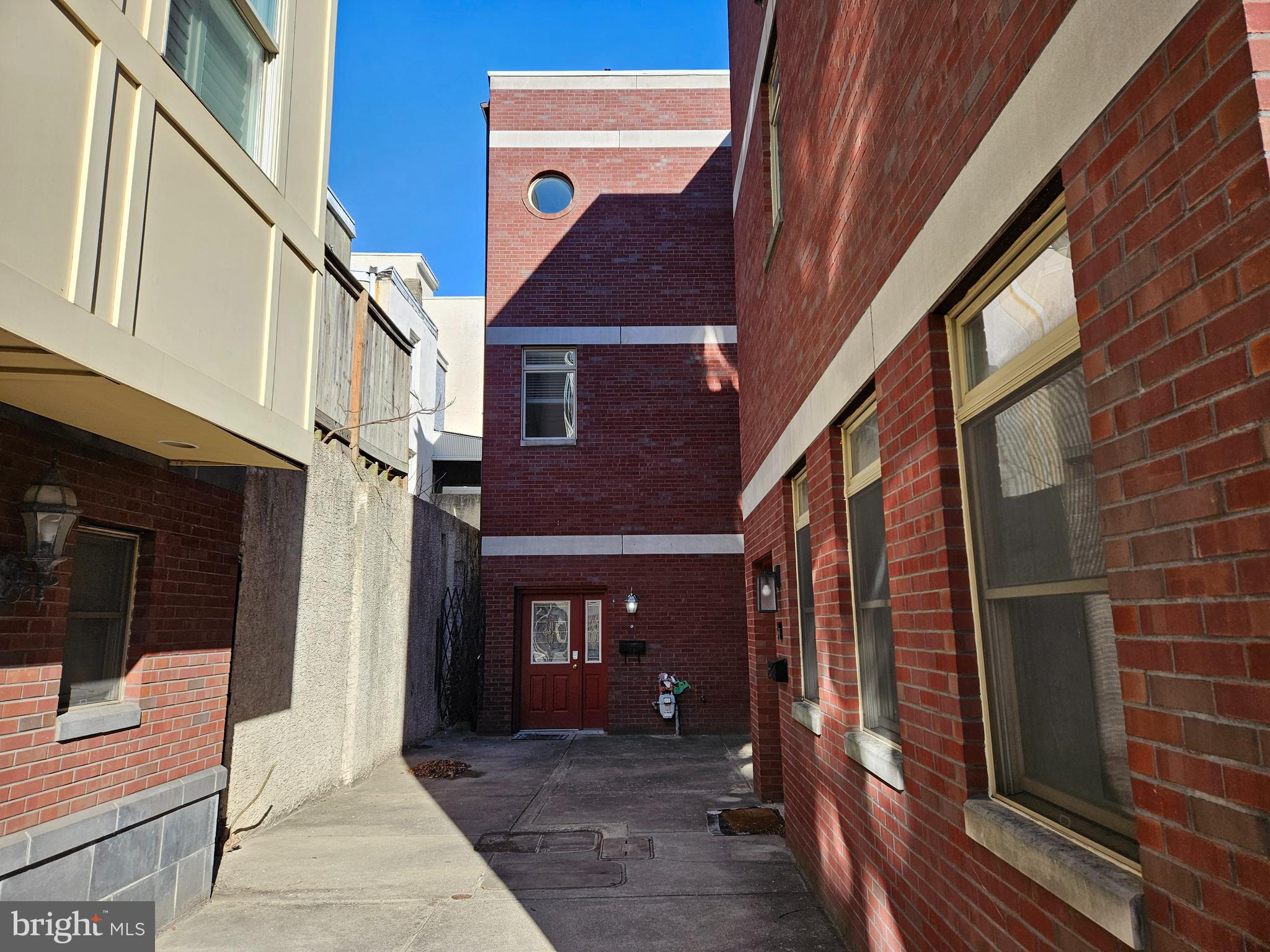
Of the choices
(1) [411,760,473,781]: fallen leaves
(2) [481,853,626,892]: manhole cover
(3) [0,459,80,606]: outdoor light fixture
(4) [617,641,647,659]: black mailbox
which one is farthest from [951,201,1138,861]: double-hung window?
(4) [617,641,647,659]: black mailbox

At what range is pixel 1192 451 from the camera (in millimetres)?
1691

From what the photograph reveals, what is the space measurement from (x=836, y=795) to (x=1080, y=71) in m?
4.02

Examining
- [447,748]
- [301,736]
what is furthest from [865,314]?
[447,748]

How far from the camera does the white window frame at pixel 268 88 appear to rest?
5.44 metres

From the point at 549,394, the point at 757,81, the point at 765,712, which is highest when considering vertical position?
the point at 757,81

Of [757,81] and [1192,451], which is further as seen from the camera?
[757,81]

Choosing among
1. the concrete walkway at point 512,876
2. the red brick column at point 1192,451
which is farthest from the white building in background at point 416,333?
the red brick column at point 1192,451

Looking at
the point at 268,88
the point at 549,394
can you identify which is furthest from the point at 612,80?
the point at 268,88

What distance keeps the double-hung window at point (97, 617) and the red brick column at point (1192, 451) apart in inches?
198

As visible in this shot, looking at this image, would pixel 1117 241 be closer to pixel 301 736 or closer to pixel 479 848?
pixel 479 848

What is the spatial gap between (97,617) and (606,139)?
12.9m

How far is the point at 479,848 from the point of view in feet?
22.9

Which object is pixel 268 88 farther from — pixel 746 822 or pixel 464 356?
pixel 464 356

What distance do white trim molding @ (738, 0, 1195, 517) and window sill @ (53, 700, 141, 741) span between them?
14.9 feet
